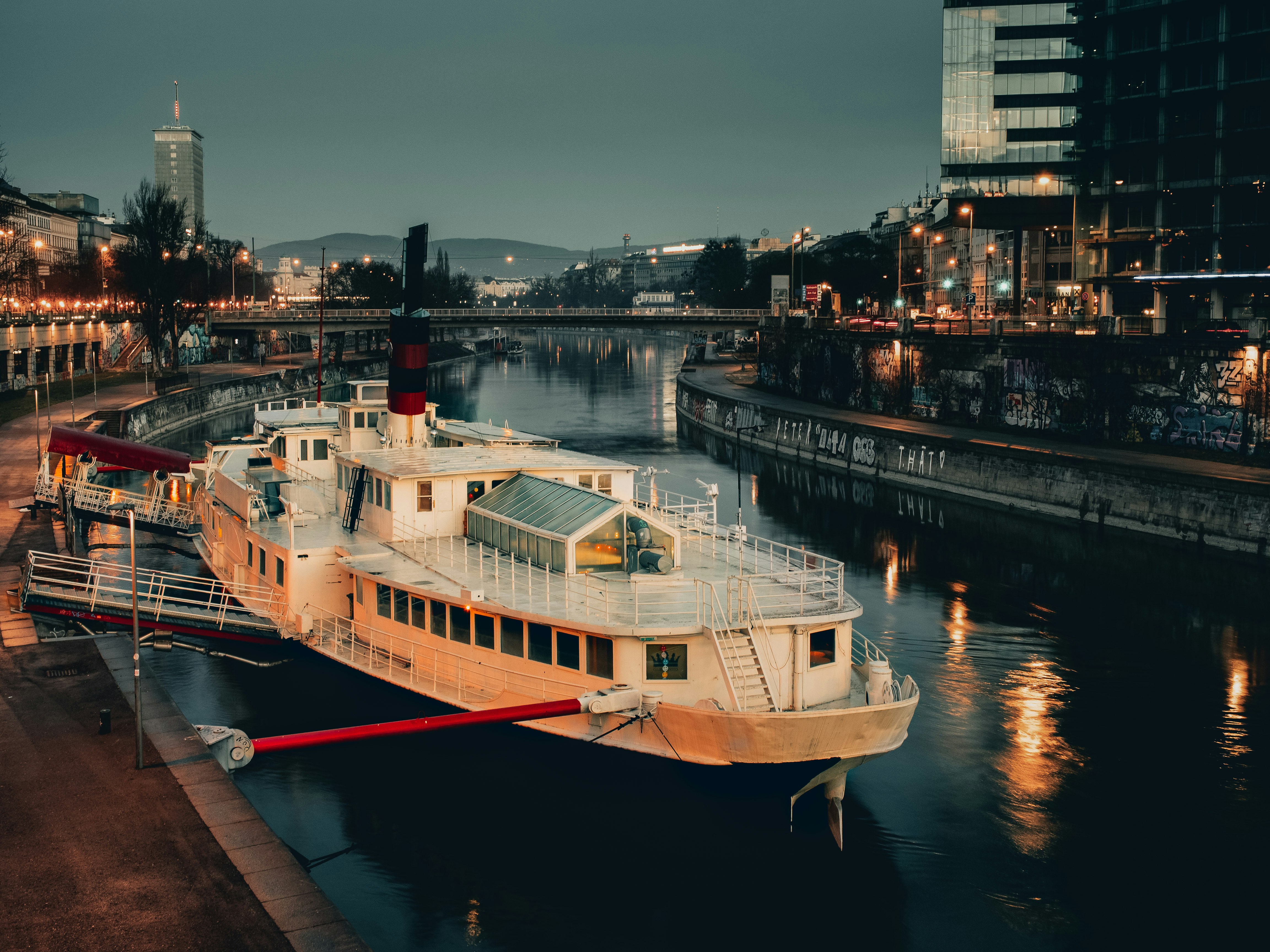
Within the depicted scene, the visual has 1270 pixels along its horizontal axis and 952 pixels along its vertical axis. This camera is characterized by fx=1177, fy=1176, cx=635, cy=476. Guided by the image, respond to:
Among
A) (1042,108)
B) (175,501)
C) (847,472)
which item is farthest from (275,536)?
(1042,108)

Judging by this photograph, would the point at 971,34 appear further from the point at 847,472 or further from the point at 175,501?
the point at 175,501

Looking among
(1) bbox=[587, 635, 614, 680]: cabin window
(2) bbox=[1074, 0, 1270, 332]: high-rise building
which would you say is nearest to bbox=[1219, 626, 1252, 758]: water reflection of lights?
(1) bbox=[587, 635, 614, 680]: cabin window

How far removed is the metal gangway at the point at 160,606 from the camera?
92.7ft

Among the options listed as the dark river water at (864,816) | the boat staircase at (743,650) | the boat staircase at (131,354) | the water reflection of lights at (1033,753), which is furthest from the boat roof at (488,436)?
the boat staircase at (131,354)

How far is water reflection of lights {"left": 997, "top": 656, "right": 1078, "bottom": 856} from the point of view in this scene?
2539cm

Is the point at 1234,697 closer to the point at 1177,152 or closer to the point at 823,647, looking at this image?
the point at 823,647

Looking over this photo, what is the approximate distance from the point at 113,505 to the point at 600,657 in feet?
95.4

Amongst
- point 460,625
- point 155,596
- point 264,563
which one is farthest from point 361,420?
point 460,625

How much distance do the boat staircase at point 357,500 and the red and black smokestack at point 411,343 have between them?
432 centimetres

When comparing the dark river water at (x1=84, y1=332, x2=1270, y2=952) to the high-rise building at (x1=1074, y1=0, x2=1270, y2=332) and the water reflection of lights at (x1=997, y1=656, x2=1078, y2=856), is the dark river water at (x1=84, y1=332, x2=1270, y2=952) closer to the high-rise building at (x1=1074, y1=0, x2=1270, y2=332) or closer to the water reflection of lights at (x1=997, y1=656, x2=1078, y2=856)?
the water reflection of lights at (x1=997, y1=656, x2=1078, y2=856)

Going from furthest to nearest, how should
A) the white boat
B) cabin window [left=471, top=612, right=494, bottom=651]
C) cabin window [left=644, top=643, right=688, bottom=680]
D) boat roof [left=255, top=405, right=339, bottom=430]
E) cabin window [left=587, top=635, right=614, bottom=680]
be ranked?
boat roof [left=255, top=405, right=339, bottom=430], cabin window [left=471, top=612, right=494, bottom=651], cabin window [left=587, top=635, right=614, bottom=680], cabin window [left=644, top=643, right=688, bottom=680], the white boat

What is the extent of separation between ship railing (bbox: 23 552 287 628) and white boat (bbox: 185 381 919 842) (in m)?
0.53

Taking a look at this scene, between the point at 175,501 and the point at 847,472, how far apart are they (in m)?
41.0

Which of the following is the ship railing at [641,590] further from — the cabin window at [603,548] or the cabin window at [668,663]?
the cabin window at [668,663]
